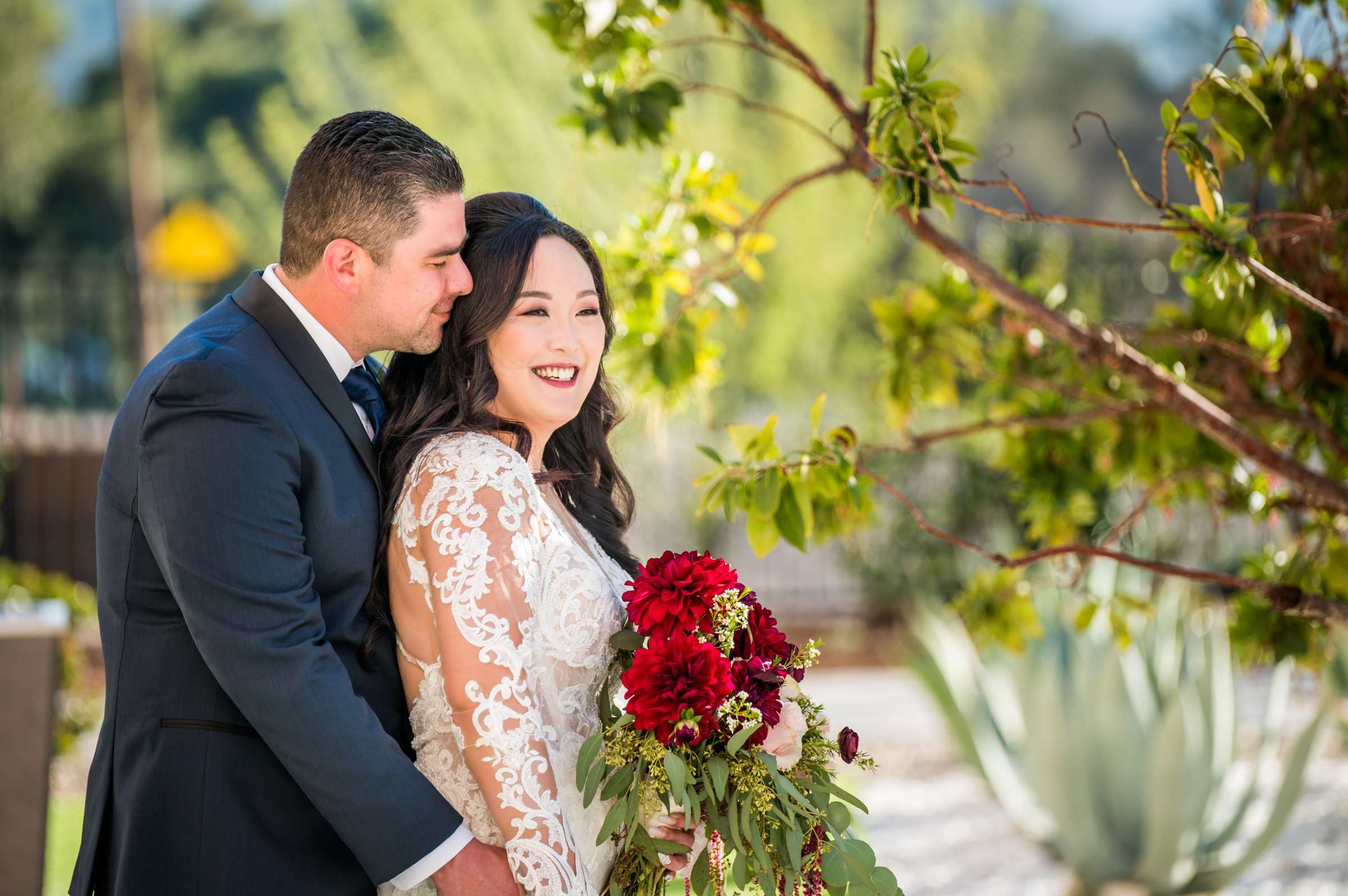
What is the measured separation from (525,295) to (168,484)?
776 millimetres

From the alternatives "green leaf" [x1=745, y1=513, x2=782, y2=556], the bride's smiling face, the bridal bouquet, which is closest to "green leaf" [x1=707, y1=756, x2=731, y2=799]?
the bridal bouquet

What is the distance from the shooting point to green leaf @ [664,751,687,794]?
2006mm

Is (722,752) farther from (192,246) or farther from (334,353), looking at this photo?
(192,246)

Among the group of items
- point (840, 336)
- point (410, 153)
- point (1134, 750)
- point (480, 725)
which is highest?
point (840, 336)

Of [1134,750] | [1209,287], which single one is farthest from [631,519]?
[1134,750]

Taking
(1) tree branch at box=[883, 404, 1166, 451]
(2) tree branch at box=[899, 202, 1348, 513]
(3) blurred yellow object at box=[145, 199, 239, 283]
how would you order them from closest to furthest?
(2) tree branch at box=[899, 202, 1348, 513] → (1) tree branch at box=[883, 404, 1166, 451] → (3) blurred yellow object at box=[145, 199, 239, 283]

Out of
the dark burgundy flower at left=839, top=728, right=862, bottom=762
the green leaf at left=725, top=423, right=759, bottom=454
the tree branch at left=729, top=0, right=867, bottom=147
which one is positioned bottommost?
the dark burgundy flower at left=839, top=728, right=862, bottom=762

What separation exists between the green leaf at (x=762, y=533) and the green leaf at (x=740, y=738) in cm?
53

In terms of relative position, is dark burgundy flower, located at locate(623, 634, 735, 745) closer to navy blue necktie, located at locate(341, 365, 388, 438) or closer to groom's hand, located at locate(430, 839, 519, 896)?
groom's hand, located at locate(430, 839, 519, 896)

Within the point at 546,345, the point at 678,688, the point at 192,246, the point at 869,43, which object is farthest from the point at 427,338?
the point at 192,246

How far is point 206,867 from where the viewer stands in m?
2.07

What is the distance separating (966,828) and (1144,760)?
1.75 meters

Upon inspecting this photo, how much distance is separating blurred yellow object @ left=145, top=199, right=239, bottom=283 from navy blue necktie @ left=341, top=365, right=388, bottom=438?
13467 mm

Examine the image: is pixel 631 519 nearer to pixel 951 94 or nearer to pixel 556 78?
pixel 951 94
